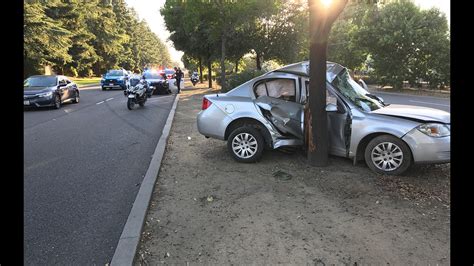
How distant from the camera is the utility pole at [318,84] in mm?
5340

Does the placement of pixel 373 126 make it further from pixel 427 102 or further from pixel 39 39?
pixel 39 39

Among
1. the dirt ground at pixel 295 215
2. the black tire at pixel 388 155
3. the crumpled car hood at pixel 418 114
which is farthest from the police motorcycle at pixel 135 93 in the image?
the black tire at pixel 388 155

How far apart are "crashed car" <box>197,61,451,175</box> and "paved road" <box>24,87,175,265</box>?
1.82 metres

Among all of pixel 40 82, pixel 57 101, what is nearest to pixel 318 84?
pixel 57 101

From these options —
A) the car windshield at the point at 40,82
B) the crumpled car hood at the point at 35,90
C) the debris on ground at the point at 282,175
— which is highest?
the car windshield at the point at 40,82

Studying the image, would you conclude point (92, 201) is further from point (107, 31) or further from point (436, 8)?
point (107, 31)

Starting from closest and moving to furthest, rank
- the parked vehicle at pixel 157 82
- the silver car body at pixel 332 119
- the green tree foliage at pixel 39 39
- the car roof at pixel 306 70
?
the silver car body at pixel 332 119 < the car roof at pixel 306 70 < the parked vehicle at pixel 157 82 < the green tree foliage at pixel 39 39

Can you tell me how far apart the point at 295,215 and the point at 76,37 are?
4604cm

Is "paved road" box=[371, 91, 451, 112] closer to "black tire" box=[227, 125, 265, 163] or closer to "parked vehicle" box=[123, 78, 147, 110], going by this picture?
"black tire" box=[227, 125, 265, 163]

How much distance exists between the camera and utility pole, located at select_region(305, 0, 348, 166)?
5.34 metres

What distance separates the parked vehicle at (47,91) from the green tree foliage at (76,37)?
49.6ft

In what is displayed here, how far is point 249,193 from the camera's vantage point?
4773 millimetres

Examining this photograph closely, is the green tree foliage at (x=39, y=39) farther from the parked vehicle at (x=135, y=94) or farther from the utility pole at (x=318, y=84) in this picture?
the utility pole at (x=318, y=84)

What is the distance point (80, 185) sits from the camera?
5.20 metres
